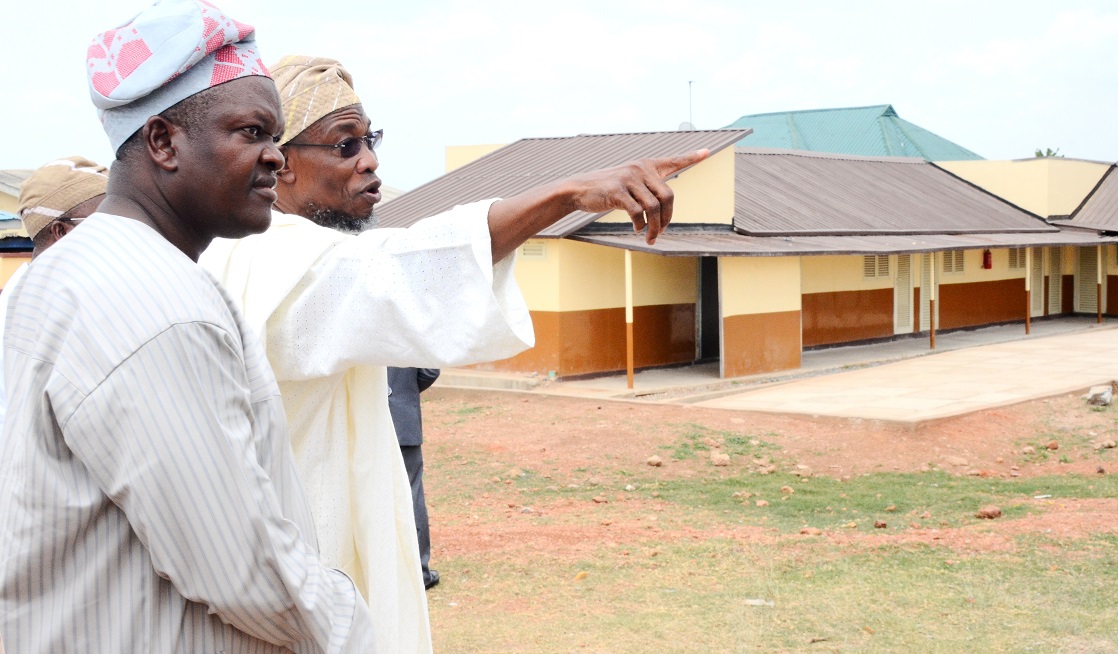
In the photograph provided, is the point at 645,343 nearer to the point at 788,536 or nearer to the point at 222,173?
the point at 788,536

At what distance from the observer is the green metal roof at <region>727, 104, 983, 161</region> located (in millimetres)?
37031

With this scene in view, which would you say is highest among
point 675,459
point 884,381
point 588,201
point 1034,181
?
point 1034,181

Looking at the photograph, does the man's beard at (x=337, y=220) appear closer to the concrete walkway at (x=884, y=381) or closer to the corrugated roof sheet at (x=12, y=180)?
the concrete walkway at (x=884, y=381)

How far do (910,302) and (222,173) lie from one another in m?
23.4

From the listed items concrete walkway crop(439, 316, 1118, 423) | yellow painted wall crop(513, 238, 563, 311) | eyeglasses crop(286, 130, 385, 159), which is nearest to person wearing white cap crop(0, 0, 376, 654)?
eyeglasses crop(286, 130, 385, 159)

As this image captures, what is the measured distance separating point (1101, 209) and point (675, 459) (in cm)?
2162

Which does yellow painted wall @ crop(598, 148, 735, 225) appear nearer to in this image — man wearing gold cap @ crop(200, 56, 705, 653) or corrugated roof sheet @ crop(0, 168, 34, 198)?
corrugated roof sheet @ crop(0, 168, 34, 198)

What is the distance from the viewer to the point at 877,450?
11.9 metres

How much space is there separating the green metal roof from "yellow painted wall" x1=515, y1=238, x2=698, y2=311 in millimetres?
20070

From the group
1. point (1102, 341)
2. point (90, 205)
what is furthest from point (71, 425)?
point (1102, 341)

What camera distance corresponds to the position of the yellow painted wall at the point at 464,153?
876 inches

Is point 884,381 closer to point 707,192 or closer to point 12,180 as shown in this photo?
point 707,192

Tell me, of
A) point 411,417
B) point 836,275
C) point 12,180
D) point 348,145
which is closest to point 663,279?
point 836,275

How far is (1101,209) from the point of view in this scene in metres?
28.8
